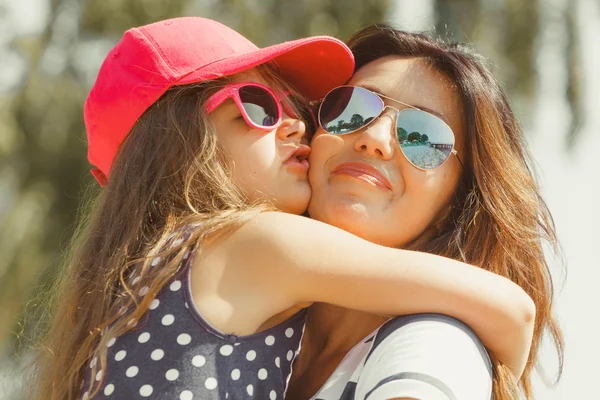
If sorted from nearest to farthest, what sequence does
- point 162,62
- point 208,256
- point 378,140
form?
point 208,256 < point 162,62 < point 378,140

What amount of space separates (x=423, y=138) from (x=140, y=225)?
2.82 feet

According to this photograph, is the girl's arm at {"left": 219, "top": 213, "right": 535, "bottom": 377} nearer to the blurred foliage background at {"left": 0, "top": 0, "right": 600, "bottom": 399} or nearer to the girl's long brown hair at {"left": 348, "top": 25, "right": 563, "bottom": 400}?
the girl's long brown hair at {"left": 348, "top": 25, "right": 563, "bottom": 400}

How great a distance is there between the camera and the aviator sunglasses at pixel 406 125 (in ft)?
8.86

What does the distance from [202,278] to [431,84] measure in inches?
39.4

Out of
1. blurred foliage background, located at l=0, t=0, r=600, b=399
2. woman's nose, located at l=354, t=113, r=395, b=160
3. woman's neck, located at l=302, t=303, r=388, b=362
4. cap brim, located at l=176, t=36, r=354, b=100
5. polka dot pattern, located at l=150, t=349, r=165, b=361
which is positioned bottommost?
blurred foliage background, located at l=0, t=0, r=600, b=399

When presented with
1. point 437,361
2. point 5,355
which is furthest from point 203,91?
point 5,355

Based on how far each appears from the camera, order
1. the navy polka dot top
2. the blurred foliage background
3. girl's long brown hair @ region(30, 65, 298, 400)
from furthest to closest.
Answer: the blurred foliage background
girl's long brown hair @ region(30, 65, 298, 400)
the navy polka dot top

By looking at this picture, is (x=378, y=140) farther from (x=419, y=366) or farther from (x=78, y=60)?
(x=78, y=60)

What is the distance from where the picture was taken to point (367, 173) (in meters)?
2.66

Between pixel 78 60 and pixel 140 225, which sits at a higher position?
pixel 140 225

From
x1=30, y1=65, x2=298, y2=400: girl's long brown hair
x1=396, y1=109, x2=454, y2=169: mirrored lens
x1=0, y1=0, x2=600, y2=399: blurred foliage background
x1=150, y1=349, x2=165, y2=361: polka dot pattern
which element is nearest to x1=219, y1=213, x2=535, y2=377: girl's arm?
x1=30, y1=65, x2=298, y2=400: girl's long brown hair

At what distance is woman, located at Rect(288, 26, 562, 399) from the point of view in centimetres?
265

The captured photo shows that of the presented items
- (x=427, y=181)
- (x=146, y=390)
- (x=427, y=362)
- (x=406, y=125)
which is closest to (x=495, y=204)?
(x=427, y=181)

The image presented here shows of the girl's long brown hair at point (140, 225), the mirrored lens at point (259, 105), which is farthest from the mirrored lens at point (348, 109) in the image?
the girl's long brown hair at point (140, 225)
